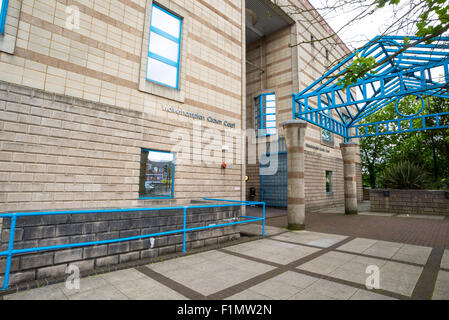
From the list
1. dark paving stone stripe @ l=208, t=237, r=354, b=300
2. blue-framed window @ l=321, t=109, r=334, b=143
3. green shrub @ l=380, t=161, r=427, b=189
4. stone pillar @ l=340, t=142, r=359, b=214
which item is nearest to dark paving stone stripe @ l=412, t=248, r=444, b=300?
dark paving stone stripe @ l=208, t=237, r=354, b=300

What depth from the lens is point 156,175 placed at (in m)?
7.77

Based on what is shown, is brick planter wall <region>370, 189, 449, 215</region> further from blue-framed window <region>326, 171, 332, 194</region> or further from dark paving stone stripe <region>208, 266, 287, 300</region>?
dark paving stone stripe <region>208, 266, 287, 300</region>

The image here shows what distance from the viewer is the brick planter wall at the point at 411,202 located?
12.2 meters

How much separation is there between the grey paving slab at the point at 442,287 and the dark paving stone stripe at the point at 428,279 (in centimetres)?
5

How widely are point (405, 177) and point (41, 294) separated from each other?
17.0 metres

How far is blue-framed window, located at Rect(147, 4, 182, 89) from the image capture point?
320 inches

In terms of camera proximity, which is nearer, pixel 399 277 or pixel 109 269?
pixel 399 277

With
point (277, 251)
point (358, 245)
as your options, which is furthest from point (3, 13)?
point (358, 245)

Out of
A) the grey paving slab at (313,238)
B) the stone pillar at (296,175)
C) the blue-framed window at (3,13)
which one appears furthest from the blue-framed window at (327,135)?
the blue-framed window at (3,13)

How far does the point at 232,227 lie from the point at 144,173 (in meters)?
3.37

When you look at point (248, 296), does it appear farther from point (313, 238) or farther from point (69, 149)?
point (69, 149)

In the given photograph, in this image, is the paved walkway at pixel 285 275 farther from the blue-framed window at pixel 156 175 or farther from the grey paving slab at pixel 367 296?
the blue-framed window at pixel 156 175

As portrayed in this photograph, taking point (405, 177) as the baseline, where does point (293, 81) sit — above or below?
above

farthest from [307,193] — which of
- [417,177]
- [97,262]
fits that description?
[97,262]
